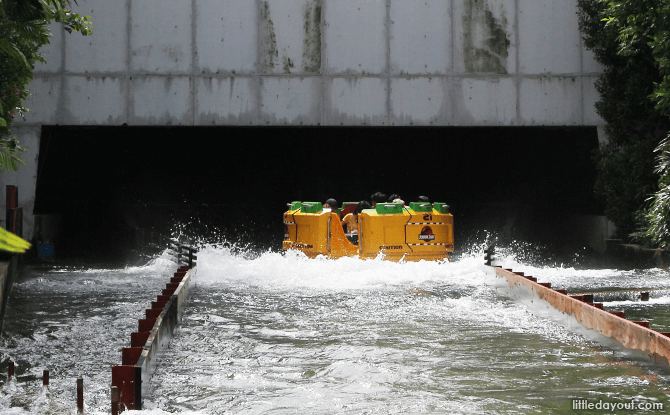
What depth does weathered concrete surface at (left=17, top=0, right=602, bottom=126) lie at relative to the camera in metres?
18.1

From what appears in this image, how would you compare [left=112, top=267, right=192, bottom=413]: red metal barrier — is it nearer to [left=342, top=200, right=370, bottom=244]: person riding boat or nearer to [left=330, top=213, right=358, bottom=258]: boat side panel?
[left=330, top=213, right=358, bottom=258]: boat side panel

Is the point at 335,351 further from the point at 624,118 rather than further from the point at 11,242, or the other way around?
the point at 624,118

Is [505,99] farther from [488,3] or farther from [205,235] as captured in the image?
[205,235]

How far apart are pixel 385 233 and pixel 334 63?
6.47 metres

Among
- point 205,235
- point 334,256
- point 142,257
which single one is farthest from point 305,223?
point 205,235

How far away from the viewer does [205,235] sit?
28641mm

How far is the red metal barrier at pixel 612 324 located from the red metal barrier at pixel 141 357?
3.73 m

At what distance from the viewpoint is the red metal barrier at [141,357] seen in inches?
169

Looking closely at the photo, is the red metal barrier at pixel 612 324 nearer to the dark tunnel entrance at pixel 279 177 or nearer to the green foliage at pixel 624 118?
the green foliage at pixel 624 118

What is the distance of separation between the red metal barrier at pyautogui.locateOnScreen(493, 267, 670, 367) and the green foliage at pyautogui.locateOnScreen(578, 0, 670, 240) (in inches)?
336

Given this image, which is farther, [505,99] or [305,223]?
[505,99]

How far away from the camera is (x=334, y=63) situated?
726 inches

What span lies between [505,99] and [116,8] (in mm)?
10294

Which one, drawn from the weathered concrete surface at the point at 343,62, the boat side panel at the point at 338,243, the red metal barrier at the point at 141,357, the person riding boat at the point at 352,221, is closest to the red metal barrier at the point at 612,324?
the red metal barrier at the point at 141,357
